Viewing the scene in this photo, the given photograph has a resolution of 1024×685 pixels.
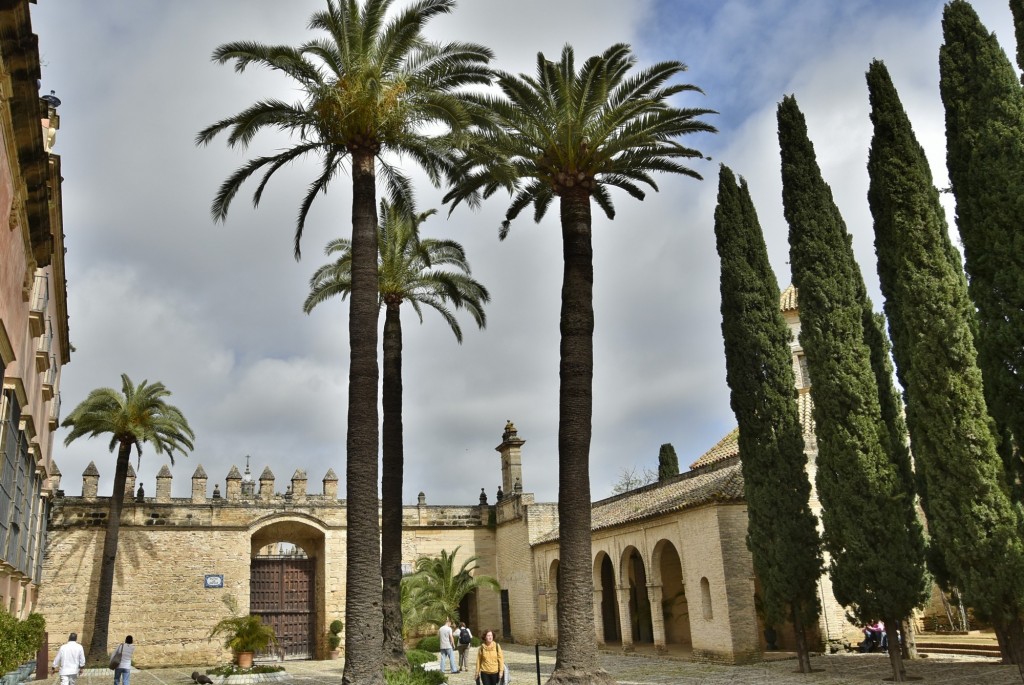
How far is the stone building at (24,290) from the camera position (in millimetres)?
11148

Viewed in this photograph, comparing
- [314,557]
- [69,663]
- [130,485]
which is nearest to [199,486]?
[130,485]

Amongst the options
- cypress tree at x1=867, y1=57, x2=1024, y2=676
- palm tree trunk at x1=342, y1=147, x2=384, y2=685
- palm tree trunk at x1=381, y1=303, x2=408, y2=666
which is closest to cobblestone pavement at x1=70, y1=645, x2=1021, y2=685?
cypress tree at x1=867, y1=57, x2=1024, y2=676

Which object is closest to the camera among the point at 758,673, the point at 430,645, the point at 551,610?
the point at 758,673

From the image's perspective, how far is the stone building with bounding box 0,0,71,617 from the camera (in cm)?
1115

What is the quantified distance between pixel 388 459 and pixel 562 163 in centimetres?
822

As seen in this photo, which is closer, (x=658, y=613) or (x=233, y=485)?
Answer: (x=658, y=613)

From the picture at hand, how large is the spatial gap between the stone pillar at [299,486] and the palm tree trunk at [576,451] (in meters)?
20.8

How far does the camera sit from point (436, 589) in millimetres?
29031

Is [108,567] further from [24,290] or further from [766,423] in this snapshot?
[766,423]

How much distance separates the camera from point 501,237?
18734mm

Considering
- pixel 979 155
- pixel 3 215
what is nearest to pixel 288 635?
pixel 3 215

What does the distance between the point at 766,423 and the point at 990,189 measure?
8.07m

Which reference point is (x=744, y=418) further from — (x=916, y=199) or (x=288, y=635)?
(x=288, y=635)

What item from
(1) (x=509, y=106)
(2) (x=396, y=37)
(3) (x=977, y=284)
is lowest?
(3) (x=977, y=284)
